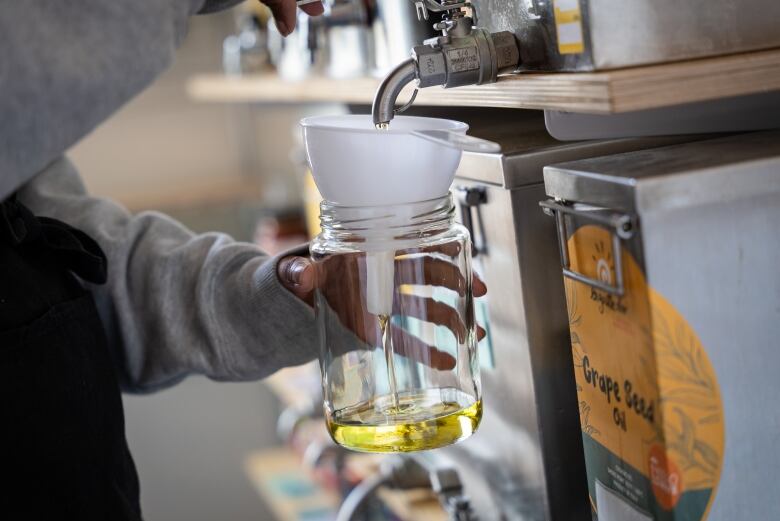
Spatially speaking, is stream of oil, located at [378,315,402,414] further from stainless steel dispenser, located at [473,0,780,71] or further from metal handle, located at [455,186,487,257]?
stainless steel dispenser, located at [473,0,780,71]

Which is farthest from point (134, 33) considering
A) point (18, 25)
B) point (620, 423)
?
point (620, 423)

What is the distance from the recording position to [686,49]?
2.33 feet

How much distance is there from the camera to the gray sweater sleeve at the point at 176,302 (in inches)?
42.3

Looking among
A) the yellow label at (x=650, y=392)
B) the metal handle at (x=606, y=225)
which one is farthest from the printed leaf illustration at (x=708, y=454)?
the metal handle at (x=606, y=225)

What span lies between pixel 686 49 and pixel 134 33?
38 cm

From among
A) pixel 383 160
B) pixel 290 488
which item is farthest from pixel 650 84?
pixel 290 488

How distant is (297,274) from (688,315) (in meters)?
0.38

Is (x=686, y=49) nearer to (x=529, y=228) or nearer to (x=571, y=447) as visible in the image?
(x=529, y=228)

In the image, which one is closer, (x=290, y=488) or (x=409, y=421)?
(x=409, y=421)

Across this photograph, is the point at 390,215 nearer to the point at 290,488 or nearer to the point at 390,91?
the point at 390,91

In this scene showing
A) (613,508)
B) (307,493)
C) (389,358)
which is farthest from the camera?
(307,493)

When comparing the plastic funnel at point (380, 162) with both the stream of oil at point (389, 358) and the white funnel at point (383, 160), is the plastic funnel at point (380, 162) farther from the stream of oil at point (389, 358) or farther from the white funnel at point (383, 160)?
the stream of oil at point (389, 358)

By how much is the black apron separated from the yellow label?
0.51 meters

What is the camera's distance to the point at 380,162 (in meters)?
0.72
